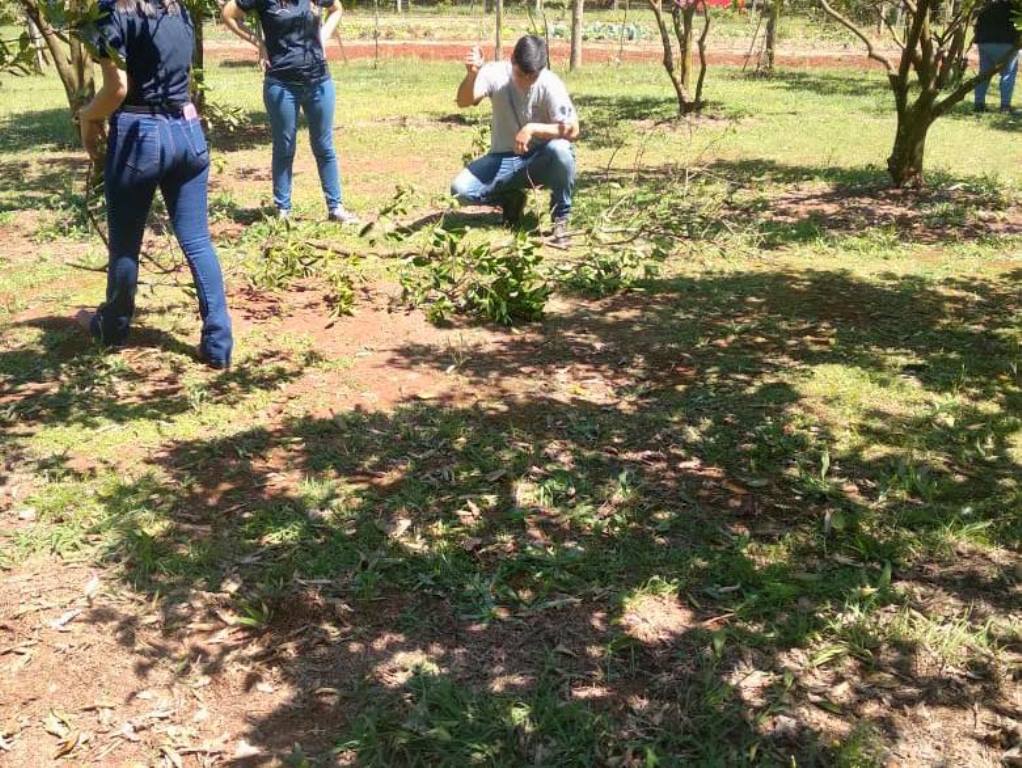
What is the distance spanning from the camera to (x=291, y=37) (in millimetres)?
6469

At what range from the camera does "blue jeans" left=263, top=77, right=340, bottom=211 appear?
21.7 feet

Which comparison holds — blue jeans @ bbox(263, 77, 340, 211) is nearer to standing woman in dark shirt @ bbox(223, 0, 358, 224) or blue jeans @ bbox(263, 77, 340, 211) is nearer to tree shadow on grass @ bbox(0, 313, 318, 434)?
standing woman in dark shirt @ bbox(223, 0, 358, 224)

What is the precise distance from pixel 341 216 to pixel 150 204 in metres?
2.68

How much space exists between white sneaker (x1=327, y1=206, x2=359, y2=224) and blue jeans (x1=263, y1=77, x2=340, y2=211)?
0.56ft

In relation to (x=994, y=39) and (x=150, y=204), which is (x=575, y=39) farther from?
(x=150, y=204)

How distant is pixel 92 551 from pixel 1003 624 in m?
2.82

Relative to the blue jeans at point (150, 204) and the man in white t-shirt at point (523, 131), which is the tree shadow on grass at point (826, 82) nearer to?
the man in white t-shirt at point (523, 131)

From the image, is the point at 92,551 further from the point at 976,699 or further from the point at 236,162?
the point at 236,162

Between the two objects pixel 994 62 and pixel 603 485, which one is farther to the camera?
pixel 994 62

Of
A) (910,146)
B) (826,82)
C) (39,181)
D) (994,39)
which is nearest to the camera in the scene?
(910,146)

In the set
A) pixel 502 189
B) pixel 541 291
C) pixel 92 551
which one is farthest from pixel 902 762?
pixel 502 189

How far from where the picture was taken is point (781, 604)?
293cm

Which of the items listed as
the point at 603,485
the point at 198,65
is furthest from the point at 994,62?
the point at 603,485

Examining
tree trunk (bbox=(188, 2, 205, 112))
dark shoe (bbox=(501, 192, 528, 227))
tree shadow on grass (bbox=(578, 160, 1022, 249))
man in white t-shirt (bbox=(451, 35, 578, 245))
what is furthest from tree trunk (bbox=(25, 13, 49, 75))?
tree shadow on grass (bbox=(578, 160, 1022, 249))
